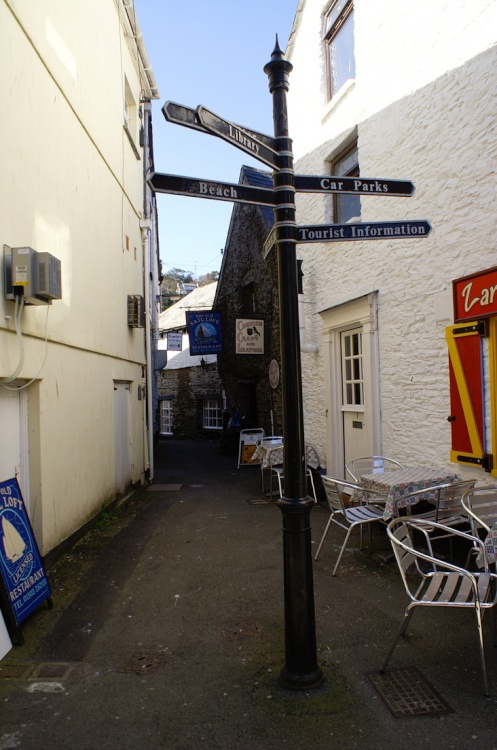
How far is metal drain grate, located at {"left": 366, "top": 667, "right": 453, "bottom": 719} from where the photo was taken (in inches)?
108

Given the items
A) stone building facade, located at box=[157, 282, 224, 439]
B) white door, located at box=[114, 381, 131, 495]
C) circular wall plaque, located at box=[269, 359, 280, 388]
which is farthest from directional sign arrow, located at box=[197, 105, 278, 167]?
stone building facade, located at box=[157, 282, 224, 439]

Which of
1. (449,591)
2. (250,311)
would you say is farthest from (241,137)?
(250,311)

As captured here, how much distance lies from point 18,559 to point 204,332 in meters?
12.4

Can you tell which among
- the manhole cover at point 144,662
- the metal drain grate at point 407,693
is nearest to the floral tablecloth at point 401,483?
the metal drain grate at point 407,693

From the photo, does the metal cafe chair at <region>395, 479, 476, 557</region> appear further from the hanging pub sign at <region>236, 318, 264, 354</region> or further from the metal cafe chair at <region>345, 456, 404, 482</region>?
the hanging pub sign at <region>236, 318, 264, 354</region>

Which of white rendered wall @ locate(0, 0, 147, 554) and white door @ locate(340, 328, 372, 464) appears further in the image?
white door @ locate(340, 328, 372, 464)

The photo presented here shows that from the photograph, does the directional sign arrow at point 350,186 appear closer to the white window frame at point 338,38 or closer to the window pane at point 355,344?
the window pane at point 355,344

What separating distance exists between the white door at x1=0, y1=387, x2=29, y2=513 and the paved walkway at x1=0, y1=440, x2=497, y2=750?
1.09 metres

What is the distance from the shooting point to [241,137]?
9.41 feet

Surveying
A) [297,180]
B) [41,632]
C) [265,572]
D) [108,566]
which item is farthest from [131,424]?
[297,180]

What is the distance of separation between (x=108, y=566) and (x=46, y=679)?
7.12ft

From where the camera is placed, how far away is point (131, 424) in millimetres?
9758

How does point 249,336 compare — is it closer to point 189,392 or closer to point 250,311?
point 250,311

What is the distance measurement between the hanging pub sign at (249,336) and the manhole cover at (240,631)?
960 centimetres
